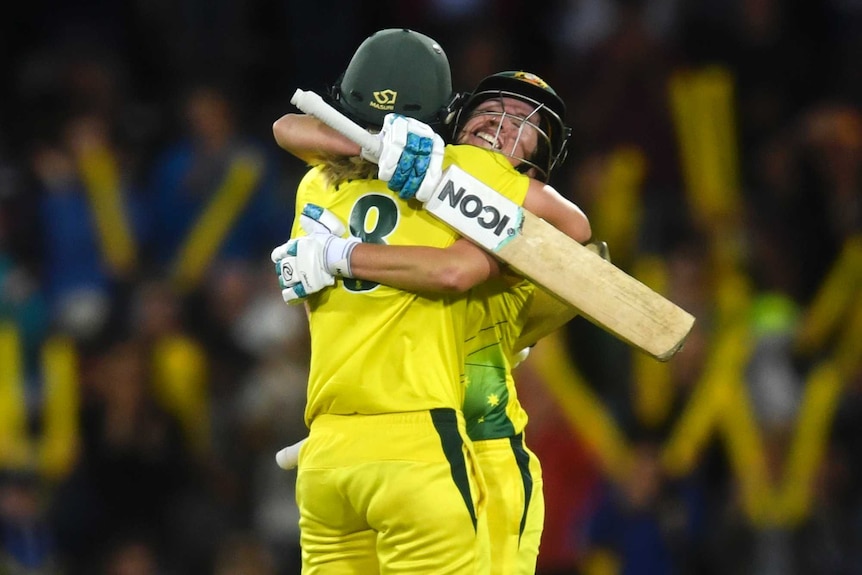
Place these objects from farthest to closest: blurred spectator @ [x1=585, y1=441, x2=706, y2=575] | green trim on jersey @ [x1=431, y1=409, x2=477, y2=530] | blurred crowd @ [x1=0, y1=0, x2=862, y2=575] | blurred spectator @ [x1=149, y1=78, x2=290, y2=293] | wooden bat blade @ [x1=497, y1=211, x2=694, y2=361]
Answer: blurred spectator @ [x1=149, y1=78, x2=290, y2=293] < blurred crowd @ [x1=0, y1=0, x2=862, y2=575] < blurred spectator @ [x1=585, y1=441, x2=706, y2=575] < wooden bat blade @ [x1=497, y1=211, x2=694, y2=361] < green trim on jersey @ [x1=431, y1=409, x2=477, y2=530]

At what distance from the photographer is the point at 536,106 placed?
160 inches

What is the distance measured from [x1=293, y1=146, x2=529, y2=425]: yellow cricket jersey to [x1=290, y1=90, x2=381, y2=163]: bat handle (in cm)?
13

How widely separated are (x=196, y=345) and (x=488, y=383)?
359 cm

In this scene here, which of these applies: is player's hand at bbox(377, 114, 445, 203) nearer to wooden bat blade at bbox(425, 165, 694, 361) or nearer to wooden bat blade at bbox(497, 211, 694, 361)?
wooden bat blade at bbox(425, 165, 694, 361)

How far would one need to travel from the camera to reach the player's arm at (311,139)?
3.94 m

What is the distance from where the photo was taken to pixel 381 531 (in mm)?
3725

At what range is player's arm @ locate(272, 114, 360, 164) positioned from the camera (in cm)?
394

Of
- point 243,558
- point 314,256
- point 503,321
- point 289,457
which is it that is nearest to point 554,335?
point 243,558

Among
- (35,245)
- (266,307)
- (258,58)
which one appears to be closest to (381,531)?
(266,307)

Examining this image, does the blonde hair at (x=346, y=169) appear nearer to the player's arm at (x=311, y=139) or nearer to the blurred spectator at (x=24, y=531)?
the player's arm at (x=311, y=139)

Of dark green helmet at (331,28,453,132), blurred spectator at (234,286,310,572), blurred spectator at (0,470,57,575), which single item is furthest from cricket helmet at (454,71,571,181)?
blurred spectator at (0,470,57,575)

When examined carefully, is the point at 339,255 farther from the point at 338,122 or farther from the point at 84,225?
the point at 84,225

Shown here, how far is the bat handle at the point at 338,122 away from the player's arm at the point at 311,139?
62mm

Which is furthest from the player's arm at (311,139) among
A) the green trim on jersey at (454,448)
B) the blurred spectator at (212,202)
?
the blurred spectator at (212,202)
